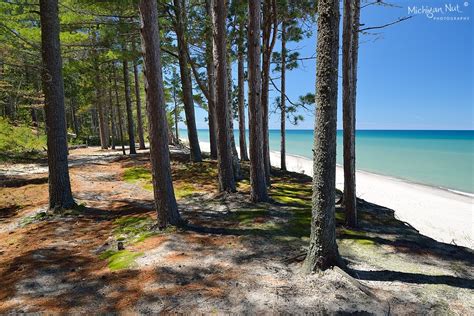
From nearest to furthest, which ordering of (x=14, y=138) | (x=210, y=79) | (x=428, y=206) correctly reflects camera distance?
(x=14, y=138) → (x=428, y=206) → (x=210, y=79)

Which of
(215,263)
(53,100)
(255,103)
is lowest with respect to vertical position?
(215,263)

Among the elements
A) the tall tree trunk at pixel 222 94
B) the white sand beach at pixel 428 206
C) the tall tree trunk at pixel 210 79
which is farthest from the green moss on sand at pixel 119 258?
the white sand beach at pixel 428 206

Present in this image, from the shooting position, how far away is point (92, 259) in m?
4.55

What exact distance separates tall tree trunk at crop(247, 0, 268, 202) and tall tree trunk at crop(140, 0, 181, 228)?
96.8 inches

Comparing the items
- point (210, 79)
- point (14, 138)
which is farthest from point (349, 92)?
point (210, 79)

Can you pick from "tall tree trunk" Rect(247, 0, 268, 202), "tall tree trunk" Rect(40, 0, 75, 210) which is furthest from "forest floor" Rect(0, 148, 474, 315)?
"tall tree trunk" Rect(40, 0, 75, 210)

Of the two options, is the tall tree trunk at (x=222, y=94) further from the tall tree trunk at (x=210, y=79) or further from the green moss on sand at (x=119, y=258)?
the green moss on sand at (x=119, y=258)

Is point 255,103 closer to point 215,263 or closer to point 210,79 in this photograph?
point 215,263

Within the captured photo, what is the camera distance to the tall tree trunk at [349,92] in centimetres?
552

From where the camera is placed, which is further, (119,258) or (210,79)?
(210,79)

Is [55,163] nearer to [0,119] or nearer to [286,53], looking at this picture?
[0,119]

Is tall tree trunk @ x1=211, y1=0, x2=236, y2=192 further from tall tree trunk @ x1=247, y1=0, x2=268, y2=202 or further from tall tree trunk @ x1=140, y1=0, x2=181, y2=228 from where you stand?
tall tree trunk @ x1=140, y1=0, x2=181, y2=228

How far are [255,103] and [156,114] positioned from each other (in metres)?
2.69

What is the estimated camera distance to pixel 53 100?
6.64 meters
